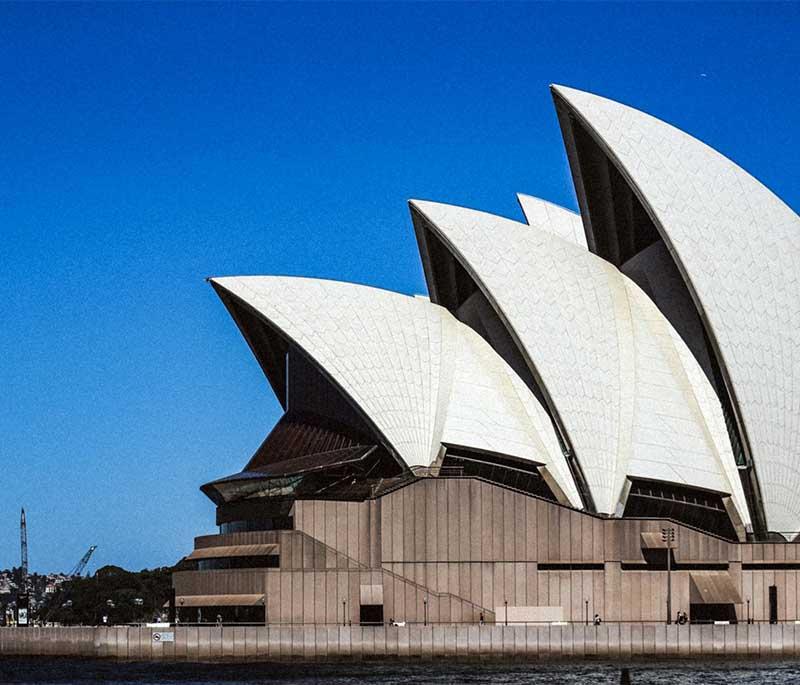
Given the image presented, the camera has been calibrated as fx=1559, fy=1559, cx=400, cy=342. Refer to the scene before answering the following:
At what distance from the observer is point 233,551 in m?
70.9

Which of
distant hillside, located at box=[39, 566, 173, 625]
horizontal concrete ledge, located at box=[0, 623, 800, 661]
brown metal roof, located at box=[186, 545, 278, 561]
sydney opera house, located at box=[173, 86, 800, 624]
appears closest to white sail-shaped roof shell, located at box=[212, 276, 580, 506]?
sydney opera house, located at box=[173, 86, 800, 624]

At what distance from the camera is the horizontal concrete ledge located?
64.8 meters

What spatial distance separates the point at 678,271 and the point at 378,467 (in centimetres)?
1711

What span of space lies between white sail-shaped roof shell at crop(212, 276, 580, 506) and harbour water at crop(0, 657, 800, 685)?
11535 mm

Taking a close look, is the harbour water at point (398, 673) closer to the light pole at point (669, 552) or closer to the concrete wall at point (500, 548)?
the light pole at point (669, 552)

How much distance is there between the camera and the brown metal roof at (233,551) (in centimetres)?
6875

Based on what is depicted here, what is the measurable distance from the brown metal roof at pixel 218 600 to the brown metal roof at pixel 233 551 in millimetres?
1920

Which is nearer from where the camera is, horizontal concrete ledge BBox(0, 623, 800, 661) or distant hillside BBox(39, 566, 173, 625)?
horizontal concrete ledge BBox(0, 623, 800, 661)

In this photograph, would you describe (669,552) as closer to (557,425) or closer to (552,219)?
(557,425)

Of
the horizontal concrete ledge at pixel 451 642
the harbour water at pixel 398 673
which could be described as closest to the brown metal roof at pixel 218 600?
the horizontal concrete ledge at pixel 451 642

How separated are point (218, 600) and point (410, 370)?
543 inches

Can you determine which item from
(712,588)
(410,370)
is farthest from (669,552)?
(410,370)

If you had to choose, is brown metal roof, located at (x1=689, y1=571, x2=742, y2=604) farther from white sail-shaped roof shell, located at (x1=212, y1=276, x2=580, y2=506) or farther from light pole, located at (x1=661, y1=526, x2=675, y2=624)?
white sail-shaped roof shell, located at (x1=212, y1=276, x2=580, y2=506)

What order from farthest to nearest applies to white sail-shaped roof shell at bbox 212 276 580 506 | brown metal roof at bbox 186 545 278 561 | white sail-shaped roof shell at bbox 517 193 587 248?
1. white sail-shaped roof shell at bbox 517 193 587 248
2. white sail-shaped roof shell at bbox 212 276 580 506
3. brown metal roof at bbox 186 545 278 561
